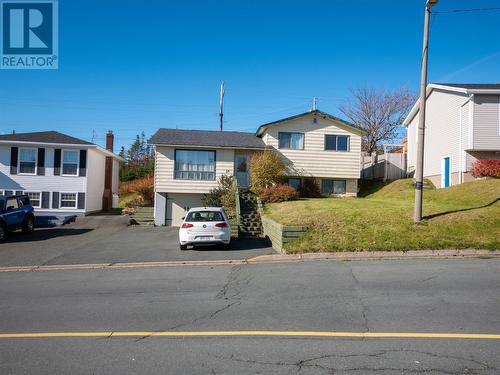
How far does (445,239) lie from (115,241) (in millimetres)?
13072

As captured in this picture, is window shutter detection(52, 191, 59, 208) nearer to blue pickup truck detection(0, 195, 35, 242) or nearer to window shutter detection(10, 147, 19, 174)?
window shutter detection(10, 147, 19, 174)

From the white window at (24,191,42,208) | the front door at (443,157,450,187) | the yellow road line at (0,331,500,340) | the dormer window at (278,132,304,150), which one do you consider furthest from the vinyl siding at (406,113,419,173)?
the yellow road line at (0,331,500,340)

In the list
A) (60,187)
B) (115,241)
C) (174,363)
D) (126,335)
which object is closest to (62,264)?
(115,241)

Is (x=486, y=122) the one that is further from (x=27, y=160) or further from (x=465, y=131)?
(x=27, y=160)

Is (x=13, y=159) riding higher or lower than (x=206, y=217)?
higher

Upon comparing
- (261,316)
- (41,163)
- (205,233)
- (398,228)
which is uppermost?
(41,163)

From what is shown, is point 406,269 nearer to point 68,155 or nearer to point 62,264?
point 62,264

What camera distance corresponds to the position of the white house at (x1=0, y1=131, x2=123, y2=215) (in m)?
28.7

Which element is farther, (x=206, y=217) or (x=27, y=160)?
(x=27, y=160)

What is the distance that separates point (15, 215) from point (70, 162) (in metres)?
9.74

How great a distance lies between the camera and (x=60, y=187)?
29.1m

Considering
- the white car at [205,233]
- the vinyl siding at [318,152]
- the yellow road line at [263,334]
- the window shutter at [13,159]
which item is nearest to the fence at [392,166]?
the vinyl siding at [318,152]

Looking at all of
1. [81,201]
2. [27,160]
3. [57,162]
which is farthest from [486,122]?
[27,160]

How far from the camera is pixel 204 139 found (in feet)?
89.0
